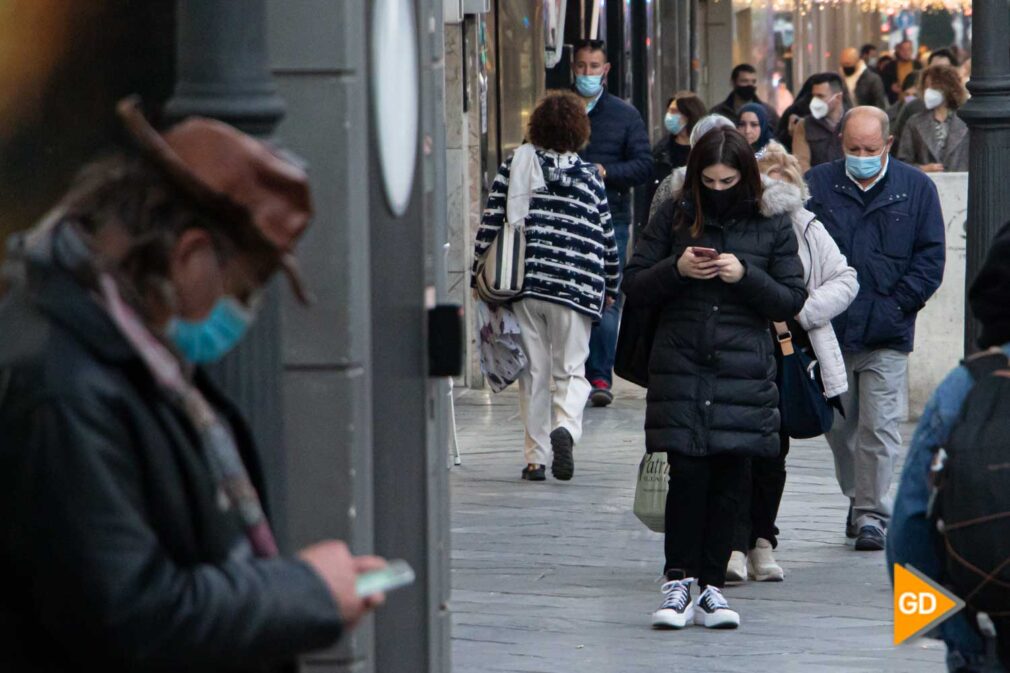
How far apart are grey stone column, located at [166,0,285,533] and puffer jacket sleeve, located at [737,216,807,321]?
139 inches

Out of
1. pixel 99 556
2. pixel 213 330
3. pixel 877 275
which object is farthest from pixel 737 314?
pixel 99 556

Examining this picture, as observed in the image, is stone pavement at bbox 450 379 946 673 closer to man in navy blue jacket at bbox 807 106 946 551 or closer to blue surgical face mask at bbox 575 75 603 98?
man in navy blue jacket at bbox 807 106 946 551

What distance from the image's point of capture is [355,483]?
381 centimetres

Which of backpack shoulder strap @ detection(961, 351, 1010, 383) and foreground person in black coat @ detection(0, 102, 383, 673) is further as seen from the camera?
backpack shoulder strap @ detection(961, 351, 1010, 383)

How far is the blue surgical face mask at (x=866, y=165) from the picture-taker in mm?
8062

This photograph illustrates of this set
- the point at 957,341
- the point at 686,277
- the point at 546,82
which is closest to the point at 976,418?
the point at 686,277

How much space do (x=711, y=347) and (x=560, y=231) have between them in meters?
3.16

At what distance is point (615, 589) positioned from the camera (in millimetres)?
7320

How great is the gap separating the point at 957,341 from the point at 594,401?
2201mm

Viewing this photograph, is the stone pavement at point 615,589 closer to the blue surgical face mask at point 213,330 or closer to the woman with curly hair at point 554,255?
the woman with curly hair at point 554,255

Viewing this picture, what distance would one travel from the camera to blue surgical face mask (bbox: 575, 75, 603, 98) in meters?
12.3

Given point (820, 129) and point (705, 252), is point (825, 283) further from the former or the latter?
point (820, 129)

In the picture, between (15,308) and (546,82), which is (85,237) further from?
(546,82)

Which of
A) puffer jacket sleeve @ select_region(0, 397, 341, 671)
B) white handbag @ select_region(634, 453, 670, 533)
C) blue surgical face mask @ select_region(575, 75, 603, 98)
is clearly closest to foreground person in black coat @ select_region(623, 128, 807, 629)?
white handbag @ select_region(634, 453, 670, 533)
